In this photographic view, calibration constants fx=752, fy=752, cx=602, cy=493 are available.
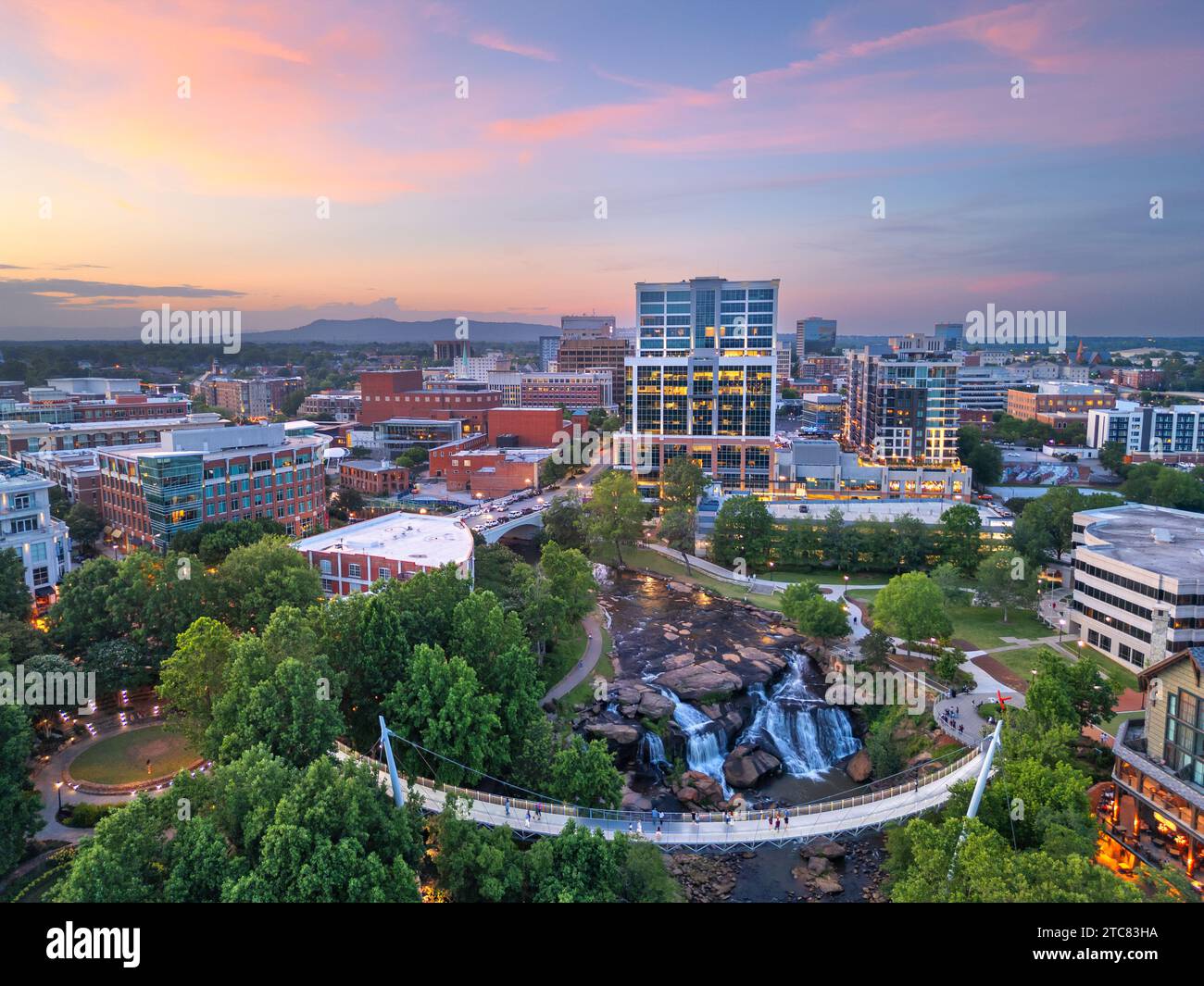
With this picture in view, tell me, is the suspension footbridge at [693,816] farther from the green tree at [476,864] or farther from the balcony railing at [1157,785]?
the balcony railing at [1157,785]

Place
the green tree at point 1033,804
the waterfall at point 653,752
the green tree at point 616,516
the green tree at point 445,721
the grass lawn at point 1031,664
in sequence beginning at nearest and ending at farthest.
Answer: the green tree at point 1033,804
the green tree at point 445,721
the waterfall at point 653,752
the grass lawn at point 1031,664
the green tree at point 616,516

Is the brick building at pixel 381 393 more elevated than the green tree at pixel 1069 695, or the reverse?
the brick building at pixel 381 393

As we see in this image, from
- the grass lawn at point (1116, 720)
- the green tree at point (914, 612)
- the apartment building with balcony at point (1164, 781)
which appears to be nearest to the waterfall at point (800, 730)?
the green tree at point (914, 612)

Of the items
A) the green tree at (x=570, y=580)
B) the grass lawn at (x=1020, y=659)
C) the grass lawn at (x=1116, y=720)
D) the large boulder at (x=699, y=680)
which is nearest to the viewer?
the grass lawn at (x=1116, y=720)

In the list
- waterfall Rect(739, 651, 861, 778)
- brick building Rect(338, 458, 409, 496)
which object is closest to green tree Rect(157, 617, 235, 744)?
waterfall Rect(739, 651, 861, 778)

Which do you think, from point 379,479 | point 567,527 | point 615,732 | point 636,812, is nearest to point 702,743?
point 615,732
